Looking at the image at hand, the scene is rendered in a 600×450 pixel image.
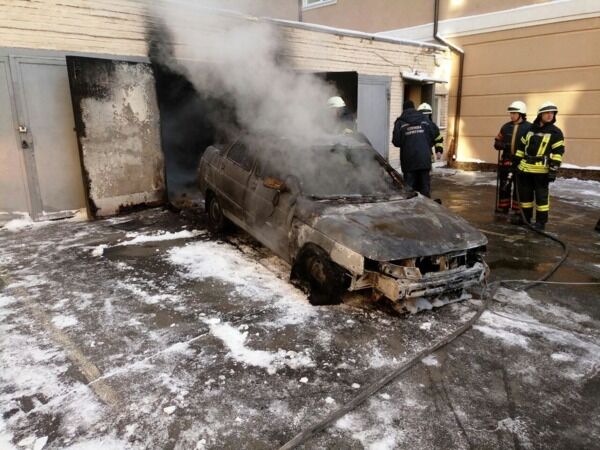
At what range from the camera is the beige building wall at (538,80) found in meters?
10.7

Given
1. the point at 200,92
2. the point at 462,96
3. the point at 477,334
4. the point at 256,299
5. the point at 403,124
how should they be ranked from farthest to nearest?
the point at 462,96, the point at 200,92, the point at 403,124, the point at 256,299, the point at 477,334

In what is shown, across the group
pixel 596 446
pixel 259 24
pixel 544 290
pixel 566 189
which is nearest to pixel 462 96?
pixel 566 189

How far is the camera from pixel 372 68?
11.4 m

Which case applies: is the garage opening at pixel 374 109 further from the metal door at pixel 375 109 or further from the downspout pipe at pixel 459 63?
the downspout pipe at pixel 459 63

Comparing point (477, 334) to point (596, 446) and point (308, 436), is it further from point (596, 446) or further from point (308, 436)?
point (308, 436)

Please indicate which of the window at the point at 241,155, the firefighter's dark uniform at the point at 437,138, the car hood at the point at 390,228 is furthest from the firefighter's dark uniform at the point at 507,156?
the window at the point at 241,155

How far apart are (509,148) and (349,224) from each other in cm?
487

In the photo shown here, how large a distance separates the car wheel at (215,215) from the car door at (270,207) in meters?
1.08

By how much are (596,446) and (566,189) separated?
9198 millimetres

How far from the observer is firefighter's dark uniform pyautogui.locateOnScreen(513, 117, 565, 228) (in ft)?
20.3

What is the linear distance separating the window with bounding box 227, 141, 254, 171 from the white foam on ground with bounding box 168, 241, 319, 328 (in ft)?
3.69

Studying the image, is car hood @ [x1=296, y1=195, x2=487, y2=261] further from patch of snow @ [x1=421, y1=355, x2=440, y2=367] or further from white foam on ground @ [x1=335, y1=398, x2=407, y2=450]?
white foam on ground @ [x1=335, y1=398, x2=407, y2=450]

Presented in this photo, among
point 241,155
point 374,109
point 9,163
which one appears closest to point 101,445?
point 241,155

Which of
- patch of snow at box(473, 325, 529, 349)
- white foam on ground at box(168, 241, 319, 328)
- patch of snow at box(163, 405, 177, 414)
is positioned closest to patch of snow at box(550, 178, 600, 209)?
patch of snow at box(473, 325, 529, 349)
